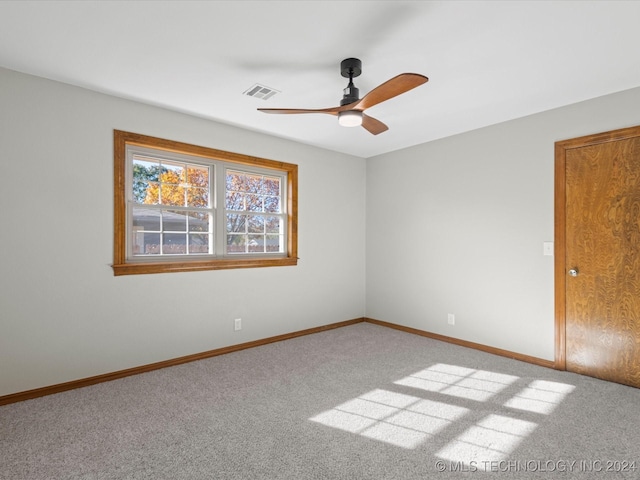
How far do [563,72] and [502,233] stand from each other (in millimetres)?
1611

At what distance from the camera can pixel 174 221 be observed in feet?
11.5

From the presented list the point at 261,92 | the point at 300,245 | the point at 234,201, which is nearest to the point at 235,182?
the point at 234,201

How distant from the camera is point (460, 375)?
311 cm

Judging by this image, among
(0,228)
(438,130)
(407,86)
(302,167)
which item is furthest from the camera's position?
(302,167)

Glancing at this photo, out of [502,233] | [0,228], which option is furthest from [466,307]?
[0,228]

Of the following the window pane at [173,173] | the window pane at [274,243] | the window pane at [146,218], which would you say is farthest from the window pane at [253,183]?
the window pane at [146,218]

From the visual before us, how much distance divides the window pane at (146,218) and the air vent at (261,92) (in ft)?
4.81

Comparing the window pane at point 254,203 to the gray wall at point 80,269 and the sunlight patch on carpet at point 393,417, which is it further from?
the sunlight patch on carpet at point 393,417

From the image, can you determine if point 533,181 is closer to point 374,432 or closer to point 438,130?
point 438,130

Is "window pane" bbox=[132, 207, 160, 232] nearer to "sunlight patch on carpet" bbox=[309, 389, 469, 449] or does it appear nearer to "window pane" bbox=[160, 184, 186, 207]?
"window pane" bbox=[160, 184, 186, 207]

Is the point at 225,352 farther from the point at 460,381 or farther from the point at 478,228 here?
the point at 478,228

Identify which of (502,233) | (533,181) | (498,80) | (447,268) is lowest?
(447,268)

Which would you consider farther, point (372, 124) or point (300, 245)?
point (300, 245)

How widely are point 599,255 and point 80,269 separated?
4.45 metres
